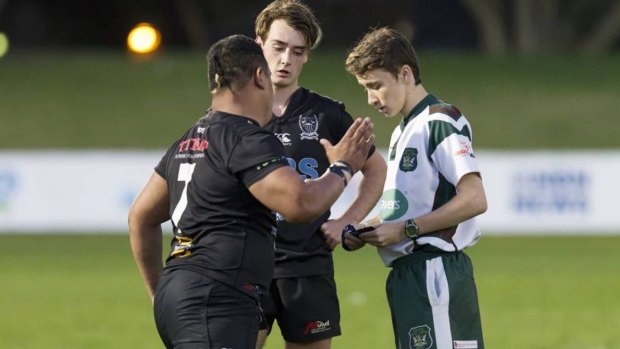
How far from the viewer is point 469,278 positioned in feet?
20.3

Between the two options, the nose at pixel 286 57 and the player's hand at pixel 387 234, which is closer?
the player's hand at pixel 387 234

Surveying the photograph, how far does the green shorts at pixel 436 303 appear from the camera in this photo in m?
6.05

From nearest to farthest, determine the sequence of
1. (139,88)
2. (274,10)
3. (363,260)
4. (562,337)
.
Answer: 1. (274,10)
2. (562,337)
3. (363,260)
4. (139,88)

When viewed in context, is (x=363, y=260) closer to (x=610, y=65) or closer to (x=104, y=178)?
(x=104, y=178)

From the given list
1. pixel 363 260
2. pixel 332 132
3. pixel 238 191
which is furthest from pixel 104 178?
pixel 238 191

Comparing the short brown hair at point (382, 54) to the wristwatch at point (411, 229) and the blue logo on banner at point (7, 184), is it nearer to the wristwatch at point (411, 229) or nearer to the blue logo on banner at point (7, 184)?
the wristwatch at point (411, 229)

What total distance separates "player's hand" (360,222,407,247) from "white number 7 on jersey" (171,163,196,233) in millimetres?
967

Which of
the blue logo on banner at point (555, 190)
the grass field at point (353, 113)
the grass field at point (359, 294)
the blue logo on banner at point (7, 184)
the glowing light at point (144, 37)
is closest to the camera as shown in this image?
the grass field at point (359, 294)

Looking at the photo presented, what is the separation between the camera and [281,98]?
6992mm

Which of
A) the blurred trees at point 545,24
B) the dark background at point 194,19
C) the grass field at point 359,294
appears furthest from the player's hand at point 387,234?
the blurred trees at point 545,24

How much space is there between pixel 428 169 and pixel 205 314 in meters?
1.37

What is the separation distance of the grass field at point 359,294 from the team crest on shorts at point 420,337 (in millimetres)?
4417

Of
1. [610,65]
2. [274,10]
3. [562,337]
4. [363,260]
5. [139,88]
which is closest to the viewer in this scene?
[274,10]

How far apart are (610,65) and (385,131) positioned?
1027cm
